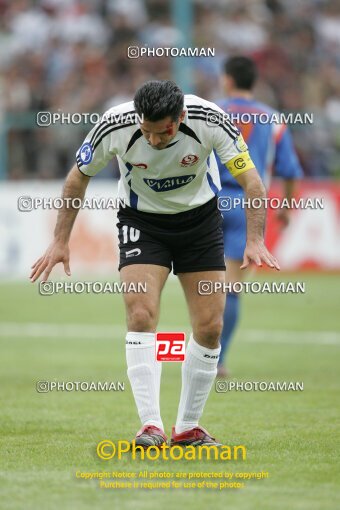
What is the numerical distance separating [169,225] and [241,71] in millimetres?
3856

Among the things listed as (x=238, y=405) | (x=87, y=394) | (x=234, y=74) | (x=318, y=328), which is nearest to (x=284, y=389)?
(x=238, y=405)

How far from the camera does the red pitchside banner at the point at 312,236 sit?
760 inches

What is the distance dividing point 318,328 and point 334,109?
7.79m

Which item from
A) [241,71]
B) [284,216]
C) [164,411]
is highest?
[241,71]

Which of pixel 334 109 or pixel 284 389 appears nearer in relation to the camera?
pixel 284 389

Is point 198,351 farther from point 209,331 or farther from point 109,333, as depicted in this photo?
point 109,333

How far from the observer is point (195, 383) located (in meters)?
6.77

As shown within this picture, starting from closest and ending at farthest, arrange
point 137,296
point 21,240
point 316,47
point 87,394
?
1. point 137,296
2. point 87,394
3. point 21,240
4. point 316,47

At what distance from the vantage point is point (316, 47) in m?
21.7

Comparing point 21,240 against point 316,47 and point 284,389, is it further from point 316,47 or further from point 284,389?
point 284,389

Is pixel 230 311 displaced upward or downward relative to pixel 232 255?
downward

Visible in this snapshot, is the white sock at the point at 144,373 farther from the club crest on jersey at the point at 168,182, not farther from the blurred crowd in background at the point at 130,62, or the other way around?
the blurred crowd in background at the point at 130,62

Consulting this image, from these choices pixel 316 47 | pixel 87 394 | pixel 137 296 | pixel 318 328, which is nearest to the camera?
pixel 137 296

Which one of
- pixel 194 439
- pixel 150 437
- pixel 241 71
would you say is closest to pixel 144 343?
pixel 150 437
